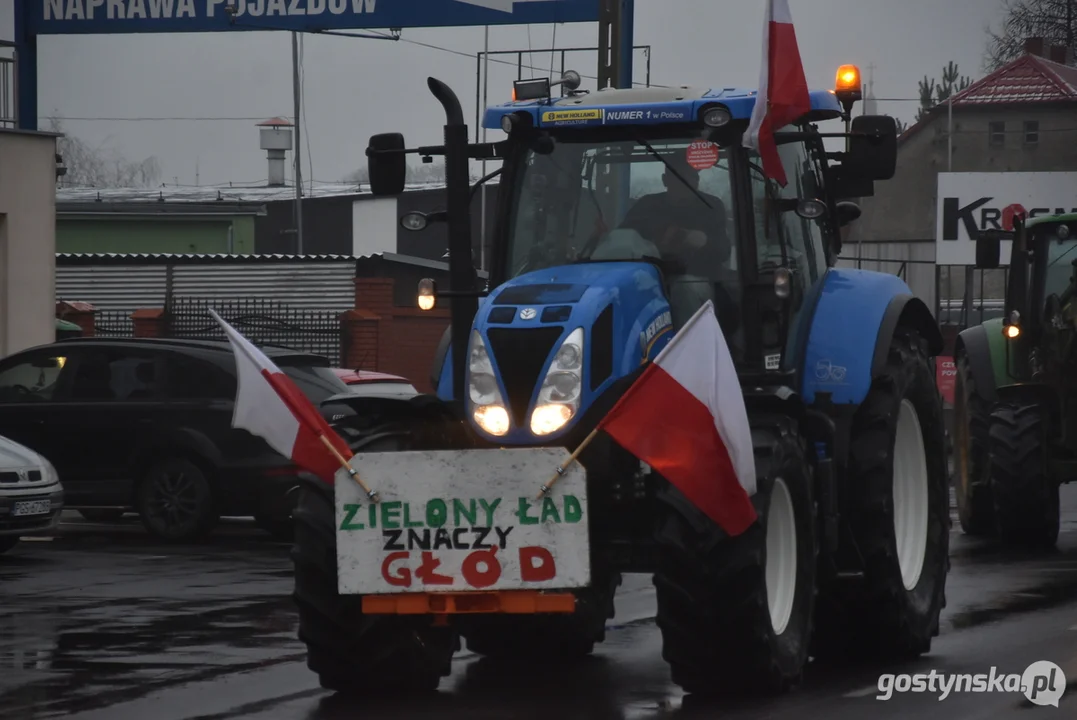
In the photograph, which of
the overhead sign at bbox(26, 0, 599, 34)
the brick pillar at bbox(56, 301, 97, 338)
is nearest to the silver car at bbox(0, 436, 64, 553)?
the overhead sign at bbox(26, 0, 599, 34)

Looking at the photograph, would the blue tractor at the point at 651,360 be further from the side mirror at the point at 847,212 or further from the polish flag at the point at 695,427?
the polish flag at the point at 695,427

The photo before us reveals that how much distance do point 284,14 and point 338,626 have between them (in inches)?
652

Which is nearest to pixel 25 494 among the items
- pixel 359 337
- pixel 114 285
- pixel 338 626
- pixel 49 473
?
pixel 49 473

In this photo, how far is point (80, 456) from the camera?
53.1ft

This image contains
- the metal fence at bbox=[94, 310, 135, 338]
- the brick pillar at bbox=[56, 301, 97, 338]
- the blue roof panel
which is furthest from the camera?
the metal fence at bbox=[94, 310, 135, 338]

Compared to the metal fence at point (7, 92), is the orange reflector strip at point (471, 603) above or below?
below

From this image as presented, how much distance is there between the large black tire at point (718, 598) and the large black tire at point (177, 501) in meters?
8.73

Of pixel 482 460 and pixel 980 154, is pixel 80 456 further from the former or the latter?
pixel 980 154

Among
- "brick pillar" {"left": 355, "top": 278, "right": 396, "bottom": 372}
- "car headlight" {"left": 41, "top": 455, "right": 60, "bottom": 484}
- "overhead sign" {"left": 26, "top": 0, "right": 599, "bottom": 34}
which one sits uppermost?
"overhead sign" {"left": 26, "top": 0, "right": 599, "bottom": 34}

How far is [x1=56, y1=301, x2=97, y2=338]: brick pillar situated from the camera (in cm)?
2945

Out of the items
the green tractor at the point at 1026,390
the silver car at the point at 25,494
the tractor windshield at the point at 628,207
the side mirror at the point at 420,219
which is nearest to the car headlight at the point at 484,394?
the tractor windshield at the point at 628,207

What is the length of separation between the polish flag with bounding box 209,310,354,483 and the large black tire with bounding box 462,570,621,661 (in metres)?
1.65

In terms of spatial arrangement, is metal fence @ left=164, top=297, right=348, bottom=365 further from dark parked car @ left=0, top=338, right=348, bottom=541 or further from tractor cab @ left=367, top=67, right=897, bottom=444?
tractor cab @ left=367, top=67, right=897, bottom=444

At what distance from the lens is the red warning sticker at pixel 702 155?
855 centimetres
